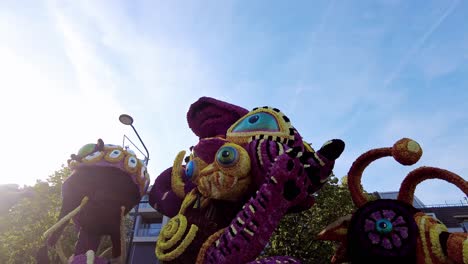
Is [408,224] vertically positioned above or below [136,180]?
below

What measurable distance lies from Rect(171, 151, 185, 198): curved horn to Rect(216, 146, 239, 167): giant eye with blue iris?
138 cm

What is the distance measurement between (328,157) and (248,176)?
112cm

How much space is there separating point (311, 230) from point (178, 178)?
21.9 ft

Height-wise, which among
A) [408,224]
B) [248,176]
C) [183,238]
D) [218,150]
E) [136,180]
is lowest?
[408,224]

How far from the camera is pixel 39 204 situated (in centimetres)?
1358

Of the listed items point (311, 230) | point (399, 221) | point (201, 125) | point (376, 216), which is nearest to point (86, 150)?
point (201, 125)

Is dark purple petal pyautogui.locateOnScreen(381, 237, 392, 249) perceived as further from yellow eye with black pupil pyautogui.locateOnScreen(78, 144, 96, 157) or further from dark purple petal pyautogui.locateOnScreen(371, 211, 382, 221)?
yellow eye with black pupil pyautogui.locateOnScreen(78, 144, 96, 157)

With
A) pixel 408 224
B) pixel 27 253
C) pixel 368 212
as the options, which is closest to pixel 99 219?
pixel 368 212

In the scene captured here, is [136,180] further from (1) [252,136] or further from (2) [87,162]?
(1) [252,136]

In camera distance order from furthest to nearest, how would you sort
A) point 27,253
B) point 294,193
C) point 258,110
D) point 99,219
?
point 27,253, point 99,219, point 258,110, point 294,193

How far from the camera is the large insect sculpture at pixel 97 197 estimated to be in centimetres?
654

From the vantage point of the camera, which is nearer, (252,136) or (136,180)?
(252,136)

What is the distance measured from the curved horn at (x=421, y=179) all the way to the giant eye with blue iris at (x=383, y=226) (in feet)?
2.04

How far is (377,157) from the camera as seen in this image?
16.0 ft
